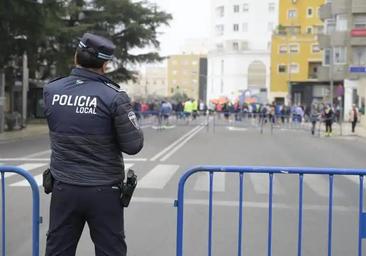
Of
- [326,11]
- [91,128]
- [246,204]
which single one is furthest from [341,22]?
[91,128]

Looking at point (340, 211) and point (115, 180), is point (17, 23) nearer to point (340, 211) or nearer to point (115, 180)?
point (340, 211)

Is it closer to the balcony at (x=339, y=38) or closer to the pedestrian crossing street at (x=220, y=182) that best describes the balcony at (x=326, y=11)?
the balcony at (x=339, y=38)

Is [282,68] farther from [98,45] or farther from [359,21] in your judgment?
[98,45]

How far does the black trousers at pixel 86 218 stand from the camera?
3.80 meters

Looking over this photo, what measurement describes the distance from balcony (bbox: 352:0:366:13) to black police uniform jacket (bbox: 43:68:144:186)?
55.6m

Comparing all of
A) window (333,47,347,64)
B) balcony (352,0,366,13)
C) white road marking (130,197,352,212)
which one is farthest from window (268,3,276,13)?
white road marking (130,197,352,212)

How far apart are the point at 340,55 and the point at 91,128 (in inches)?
2346

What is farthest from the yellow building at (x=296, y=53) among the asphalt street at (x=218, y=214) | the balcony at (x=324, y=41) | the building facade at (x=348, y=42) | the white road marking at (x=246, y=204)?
the white road marking at (x=246, y=204)

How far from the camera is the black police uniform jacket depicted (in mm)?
3760

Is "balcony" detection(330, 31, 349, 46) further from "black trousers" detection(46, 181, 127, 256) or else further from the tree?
"black trousers" detection(46, 181, 127, 256)

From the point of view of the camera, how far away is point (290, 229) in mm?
7855

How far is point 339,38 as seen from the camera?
6047 centimetres

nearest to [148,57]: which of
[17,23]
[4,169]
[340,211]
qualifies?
[17,23]

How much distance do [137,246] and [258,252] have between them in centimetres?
132
